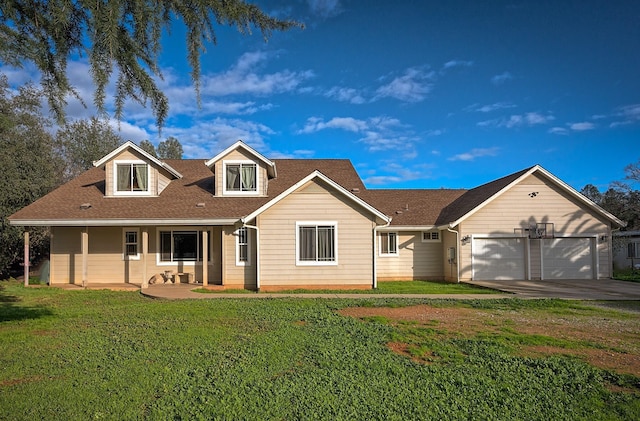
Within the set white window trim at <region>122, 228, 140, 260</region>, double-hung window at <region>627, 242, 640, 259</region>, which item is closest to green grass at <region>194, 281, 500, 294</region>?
white window trim at <region>122, 228, 140, 260</region>

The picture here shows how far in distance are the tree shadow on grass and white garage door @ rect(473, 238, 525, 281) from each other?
1646 centimetres

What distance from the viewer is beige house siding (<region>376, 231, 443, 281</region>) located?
20.1m

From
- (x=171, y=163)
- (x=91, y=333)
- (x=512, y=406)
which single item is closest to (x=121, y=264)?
(x=171, y=163)

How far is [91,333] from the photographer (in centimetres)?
872

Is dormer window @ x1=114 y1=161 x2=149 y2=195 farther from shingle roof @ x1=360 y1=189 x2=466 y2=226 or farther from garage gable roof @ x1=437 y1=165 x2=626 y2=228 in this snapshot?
garage gable roof @ x1=437 y1=165 x2=626 y2=228

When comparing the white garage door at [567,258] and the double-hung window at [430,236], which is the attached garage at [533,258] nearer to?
the white garage door at [567,258]

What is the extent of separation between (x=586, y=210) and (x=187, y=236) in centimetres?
1795

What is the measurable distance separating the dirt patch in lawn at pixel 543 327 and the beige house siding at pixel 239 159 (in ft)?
28.2

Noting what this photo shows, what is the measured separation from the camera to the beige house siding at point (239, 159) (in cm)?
1850

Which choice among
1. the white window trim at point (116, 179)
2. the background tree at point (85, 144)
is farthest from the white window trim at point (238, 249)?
the background tree at point (85, 144)

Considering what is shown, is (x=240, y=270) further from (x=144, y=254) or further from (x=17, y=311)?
(x=17, y=311)

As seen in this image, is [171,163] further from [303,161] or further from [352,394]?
[352,394]

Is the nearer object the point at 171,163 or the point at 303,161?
the point at 171,163

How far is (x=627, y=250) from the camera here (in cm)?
3206
